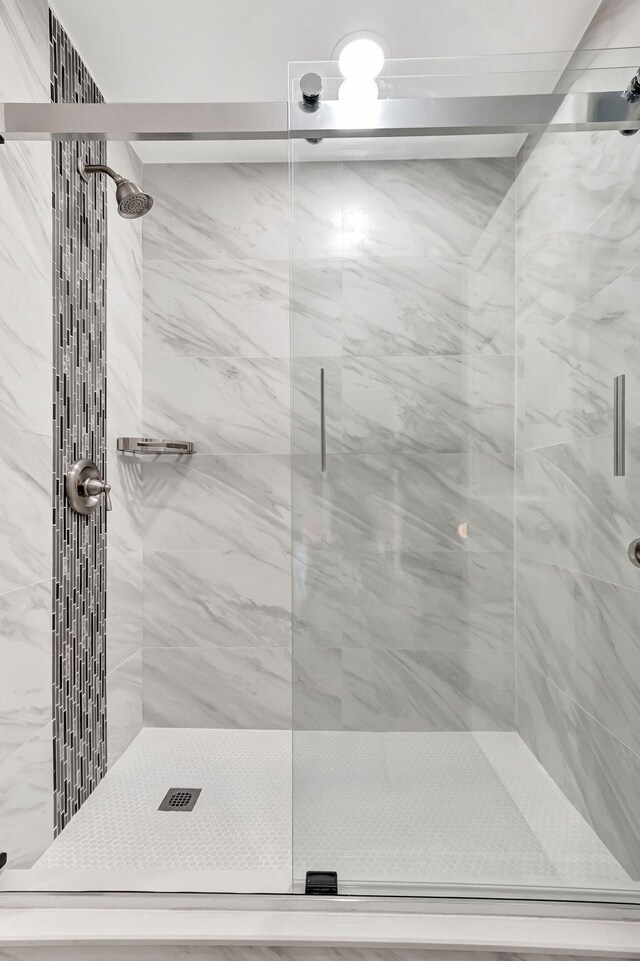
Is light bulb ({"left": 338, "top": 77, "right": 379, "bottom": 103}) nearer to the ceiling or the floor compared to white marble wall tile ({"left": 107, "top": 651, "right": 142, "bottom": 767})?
nearer to the ceiling

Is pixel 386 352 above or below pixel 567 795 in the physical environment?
above

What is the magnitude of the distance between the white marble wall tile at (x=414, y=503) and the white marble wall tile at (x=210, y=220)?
1.39 m

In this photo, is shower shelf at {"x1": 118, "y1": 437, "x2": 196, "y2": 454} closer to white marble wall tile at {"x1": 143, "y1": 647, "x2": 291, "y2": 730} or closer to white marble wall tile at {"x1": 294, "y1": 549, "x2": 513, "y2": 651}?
white marble wall tile at {"x1": 143, "y1": 647, "x2": 291, "y2": 730}

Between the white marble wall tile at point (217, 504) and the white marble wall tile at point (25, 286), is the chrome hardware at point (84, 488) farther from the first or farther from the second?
the white marble wall tile at point (217, 504)

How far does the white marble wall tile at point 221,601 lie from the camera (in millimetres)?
2258

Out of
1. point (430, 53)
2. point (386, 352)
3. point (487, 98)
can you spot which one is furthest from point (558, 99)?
point (430, 53)

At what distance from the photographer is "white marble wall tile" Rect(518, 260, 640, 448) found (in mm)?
1188

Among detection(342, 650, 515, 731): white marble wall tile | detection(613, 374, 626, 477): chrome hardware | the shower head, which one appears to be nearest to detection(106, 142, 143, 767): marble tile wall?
the shower head

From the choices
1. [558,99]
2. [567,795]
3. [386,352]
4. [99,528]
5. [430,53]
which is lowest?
[567,795]

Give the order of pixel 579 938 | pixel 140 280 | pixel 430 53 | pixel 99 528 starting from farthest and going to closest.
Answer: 1. pixel 140 280
2. pixel 99 528
3. pixel 430 53
4. pixel 579 938

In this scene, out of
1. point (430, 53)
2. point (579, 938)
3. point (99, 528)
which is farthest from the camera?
point (99, 528)

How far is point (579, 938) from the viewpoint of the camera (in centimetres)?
105

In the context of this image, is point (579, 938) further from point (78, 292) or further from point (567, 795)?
point (78, 292)

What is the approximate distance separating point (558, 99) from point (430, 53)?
2.53ft
